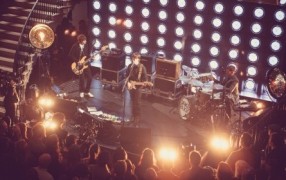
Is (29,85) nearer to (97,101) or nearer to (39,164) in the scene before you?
(97,101)

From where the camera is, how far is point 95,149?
9.31m

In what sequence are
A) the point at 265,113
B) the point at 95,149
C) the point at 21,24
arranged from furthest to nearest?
the point at 21,24
the point at 265,113
the point at 95,149

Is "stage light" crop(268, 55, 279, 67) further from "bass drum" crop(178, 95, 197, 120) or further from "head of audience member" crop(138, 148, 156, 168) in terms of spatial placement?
"head of audience member" crop(138, 148, 156, 168)

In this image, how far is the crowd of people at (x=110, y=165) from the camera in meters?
8.48

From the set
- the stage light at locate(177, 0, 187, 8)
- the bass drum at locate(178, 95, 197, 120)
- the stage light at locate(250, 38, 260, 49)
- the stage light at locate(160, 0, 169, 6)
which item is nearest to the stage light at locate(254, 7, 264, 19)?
the stage light at locate(250, 38, 260, 49)

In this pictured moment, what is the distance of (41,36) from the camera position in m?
16.4

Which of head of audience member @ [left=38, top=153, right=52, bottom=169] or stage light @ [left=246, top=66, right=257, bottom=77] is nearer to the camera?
head of audience member @ [left=38, top=153, right=52, bottom=169]

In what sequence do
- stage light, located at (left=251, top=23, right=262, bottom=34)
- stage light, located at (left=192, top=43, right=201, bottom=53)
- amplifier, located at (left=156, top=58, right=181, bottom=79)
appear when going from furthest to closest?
stage light, located at (left=192, top=43, right=201, bottom=53)
stage light, located at (left=251, top=23, right=262, bottom=34)
amplifier, located at (left=156, top=58, right=181, bottom=79)

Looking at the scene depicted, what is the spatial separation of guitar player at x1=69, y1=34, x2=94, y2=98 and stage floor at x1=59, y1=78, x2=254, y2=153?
1.18 feet

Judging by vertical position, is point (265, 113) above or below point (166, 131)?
above

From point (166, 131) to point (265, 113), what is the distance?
10.4ft

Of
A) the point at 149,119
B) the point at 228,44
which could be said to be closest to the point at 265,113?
the point at 149,119

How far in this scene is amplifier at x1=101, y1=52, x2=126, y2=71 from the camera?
732 inches

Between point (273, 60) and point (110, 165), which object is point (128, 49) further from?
point (110, 165)
